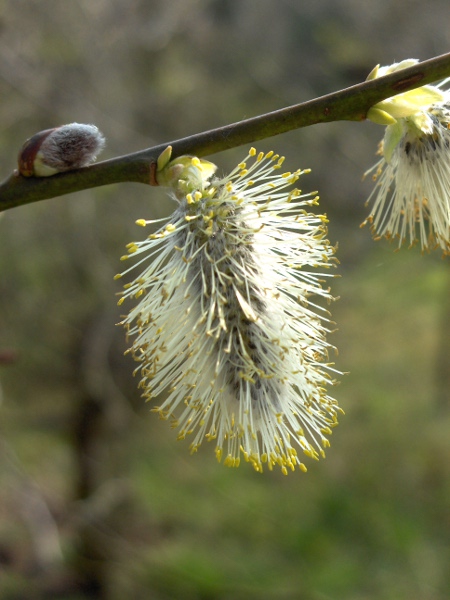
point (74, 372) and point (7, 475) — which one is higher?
point (74, 372)

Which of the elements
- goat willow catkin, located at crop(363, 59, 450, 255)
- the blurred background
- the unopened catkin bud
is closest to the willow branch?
the unopened catkin bud

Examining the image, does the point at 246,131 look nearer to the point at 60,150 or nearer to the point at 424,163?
the point at 60,150

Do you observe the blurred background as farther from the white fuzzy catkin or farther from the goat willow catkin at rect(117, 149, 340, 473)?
the white fuzzy catkin

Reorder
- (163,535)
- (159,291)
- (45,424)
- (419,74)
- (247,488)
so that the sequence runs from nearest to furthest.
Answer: (419,74), (159,291), (163,535), (247,488), (45,424)

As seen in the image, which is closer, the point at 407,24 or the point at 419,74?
the point at 419,74

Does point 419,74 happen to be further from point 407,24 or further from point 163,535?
point 407,24

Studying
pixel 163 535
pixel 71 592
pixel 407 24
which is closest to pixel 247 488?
pixel 163 535

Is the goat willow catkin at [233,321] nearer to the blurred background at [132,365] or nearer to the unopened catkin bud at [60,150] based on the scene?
the unopened catkin bud at [60,150]
